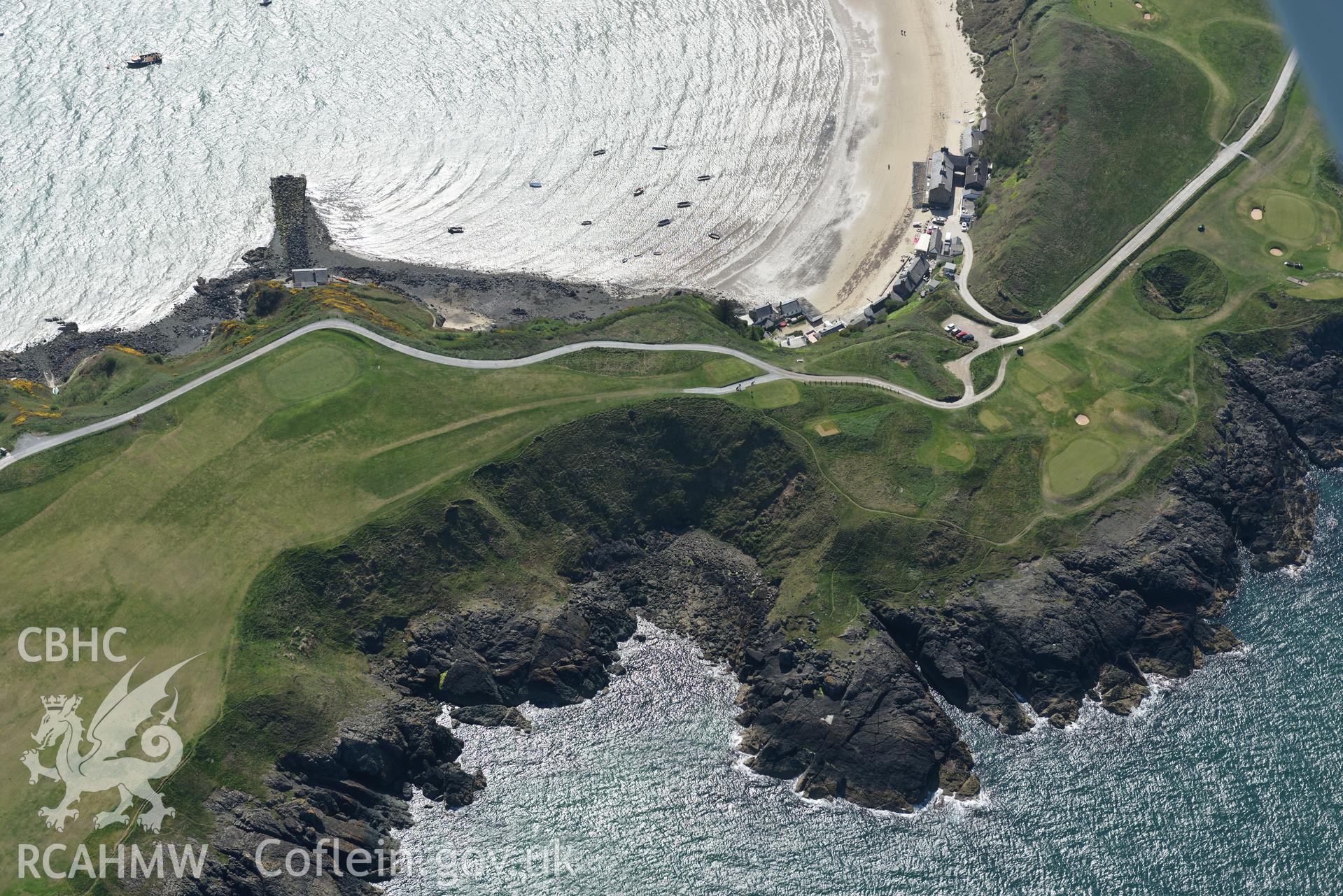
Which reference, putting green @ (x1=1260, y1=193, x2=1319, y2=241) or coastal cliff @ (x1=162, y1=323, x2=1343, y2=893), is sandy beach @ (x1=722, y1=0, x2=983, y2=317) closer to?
coastal cliff @ (x1=162, y1=323, x2=1343, y2=893)

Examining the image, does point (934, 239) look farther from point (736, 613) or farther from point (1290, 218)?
point (736, 613)

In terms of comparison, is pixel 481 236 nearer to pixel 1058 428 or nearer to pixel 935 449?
pixel 935 449

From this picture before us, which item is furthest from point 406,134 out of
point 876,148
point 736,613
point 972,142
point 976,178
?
point 736,613

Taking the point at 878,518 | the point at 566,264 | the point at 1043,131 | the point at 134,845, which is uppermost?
the point at 1043,131

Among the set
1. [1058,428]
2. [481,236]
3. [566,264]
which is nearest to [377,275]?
[481,236]

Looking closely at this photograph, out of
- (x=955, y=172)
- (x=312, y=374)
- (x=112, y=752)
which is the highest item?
(x=955, y=172)

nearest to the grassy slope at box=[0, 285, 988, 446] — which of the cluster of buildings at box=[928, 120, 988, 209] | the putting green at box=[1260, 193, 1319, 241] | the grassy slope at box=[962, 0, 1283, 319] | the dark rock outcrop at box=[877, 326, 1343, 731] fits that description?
the grassy slope at box=[962, 0, 1283, 319]
